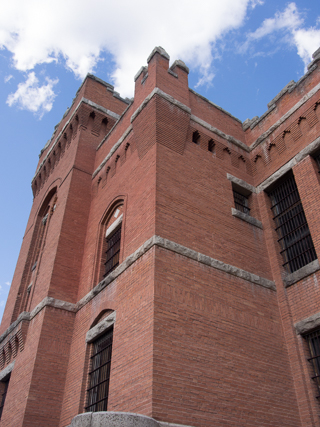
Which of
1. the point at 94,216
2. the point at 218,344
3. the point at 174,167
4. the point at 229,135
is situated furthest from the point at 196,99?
the point at 218,344

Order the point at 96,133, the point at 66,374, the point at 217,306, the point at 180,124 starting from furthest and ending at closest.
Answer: the point at 96,133 < the point at 180,124 < the point at 66,374 < the point at 217,306

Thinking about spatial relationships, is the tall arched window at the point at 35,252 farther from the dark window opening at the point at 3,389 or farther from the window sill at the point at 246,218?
the window sill at the point at 246,218

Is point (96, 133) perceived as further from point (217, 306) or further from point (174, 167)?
point (217, 306)

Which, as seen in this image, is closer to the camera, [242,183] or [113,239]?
[113,239]

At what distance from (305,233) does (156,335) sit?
5.18 meters

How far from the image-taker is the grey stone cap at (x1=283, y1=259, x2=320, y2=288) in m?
9.86

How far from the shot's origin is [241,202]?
1280 cm

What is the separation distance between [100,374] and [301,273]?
17.5 ft

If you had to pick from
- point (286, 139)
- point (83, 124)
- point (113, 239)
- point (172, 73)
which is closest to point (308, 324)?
point (286, 139)

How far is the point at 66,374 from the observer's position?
1073 centimetres

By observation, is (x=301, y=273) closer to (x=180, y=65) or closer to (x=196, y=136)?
(x=196, y=136)

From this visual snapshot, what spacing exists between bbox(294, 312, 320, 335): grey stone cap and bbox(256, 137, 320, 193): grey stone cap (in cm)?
439

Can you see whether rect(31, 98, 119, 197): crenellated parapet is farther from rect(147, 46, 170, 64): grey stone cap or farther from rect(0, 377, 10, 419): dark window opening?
rect(0, 377, 10, 419): dark window opening

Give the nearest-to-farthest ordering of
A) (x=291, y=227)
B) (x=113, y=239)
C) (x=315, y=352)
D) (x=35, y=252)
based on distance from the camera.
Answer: (x=315, y=352) < (x=291, y=227) < (x=113, y=239) < (x=35, y=252)
